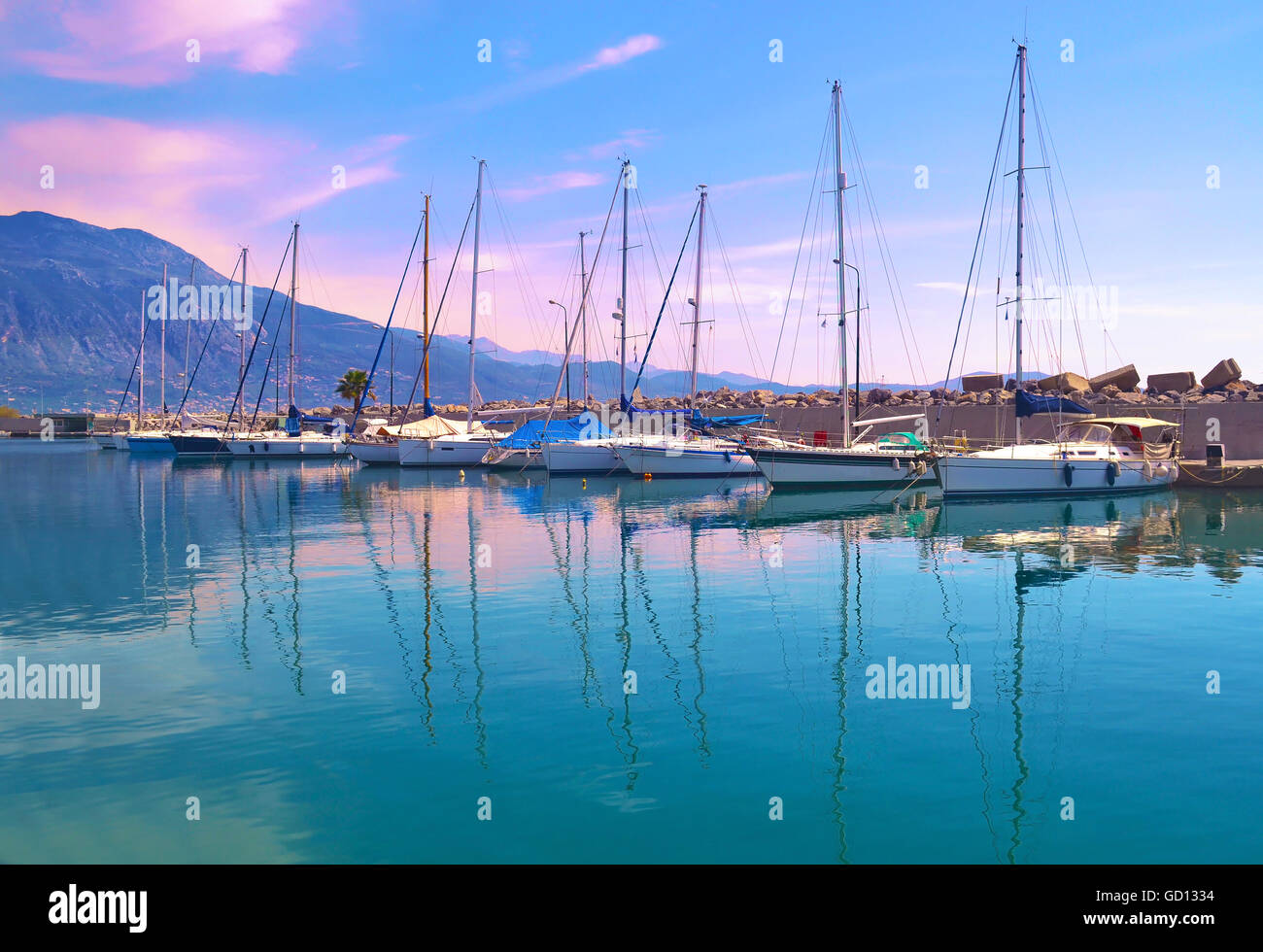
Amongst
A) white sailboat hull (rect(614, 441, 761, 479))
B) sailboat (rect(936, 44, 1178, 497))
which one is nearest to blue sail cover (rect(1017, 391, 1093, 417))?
sailboat (rect(936, 44, 1178, 497))

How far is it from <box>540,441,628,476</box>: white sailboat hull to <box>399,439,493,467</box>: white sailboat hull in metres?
10.7

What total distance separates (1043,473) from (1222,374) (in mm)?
24784

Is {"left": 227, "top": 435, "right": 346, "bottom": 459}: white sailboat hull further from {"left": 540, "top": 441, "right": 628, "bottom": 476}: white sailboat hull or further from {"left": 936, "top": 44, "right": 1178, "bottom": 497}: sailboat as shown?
{"left": 936, "top": 44, "right": 1178, "bottom": 497}: sailboat

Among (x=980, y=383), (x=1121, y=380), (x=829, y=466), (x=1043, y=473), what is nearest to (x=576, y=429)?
(x=829, y=466)

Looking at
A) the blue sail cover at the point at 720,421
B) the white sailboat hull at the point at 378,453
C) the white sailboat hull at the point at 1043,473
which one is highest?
the blue sail cover at the point at 720,421

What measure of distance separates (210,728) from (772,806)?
7101 mm

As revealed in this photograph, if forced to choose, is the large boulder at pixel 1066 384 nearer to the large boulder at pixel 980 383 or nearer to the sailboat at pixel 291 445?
the large boulder at pixel 980 383

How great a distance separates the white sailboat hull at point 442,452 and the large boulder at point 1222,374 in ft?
153

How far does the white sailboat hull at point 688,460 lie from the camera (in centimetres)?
5588

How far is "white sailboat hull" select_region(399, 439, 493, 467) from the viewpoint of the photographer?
68000mm

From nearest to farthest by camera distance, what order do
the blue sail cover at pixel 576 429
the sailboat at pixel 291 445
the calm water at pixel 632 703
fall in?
the calm water at pixel 632 703
the blue sail cover at pixel 576 429
the sailboat at pixel 291 445

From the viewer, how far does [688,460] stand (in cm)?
5603

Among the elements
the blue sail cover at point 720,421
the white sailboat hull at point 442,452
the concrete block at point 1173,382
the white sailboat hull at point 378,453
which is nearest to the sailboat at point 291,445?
the white sailboat hull at point 378,453

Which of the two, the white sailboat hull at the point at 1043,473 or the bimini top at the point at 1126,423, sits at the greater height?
the bimini top at the point at 1126,423
